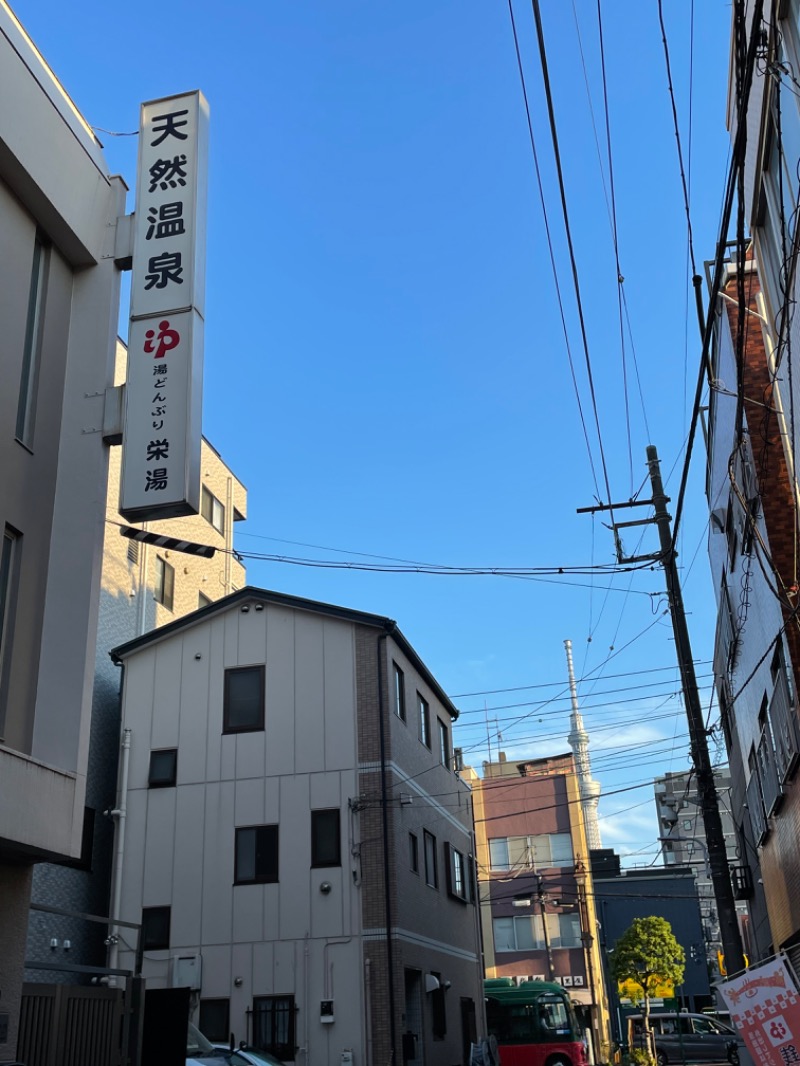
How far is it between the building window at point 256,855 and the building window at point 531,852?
2838 cm

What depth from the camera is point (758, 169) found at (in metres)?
10.7

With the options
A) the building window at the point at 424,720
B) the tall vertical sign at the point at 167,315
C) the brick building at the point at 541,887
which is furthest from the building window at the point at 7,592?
the brick building at the point at 541,887

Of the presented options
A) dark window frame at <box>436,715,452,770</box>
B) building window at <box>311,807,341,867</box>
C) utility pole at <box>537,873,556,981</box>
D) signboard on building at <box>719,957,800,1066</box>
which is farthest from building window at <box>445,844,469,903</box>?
signboard on building at <box>719,957,800,1066</box>

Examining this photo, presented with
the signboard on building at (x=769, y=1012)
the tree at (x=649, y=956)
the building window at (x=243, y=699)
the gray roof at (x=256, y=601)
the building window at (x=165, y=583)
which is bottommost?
the signboard on building at (x=769, y=1012)

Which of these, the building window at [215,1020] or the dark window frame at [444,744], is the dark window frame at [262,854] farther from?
the dark window frame at [444,744]

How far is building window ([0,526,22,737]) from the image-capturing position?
9117 millimetres

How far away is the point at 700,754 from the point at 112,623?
16.0 meters

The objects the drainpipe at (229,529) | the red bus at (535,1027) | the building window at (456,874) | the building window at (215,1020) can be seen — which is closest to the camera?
the building window at (215,1020)

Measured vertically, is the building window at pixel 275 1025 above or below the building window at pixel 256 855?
below

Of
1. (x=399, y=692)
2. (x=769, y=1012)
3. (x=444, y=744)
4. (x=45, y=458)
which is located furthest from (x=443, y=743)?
(x=45, y=458)

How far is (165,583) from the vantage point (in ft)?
99.1

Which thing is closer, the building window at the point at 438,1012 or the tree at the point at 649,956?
the building window at the point at 438,1012

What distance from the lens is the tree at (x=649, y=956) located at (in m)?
37.4

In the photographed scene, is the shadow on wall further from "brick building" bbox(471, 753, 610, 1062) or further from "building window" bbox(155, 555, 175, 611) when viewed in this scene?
"brick building" bbox(471, 753, 610, 1062)
